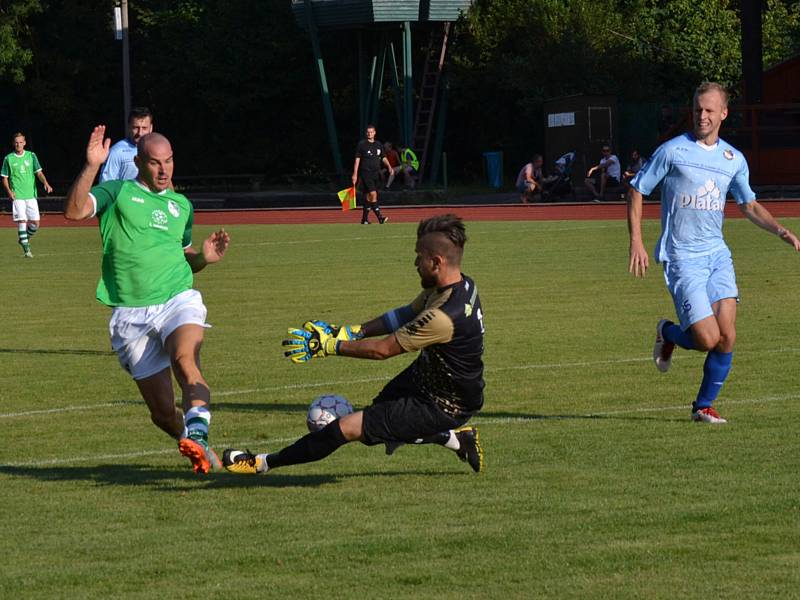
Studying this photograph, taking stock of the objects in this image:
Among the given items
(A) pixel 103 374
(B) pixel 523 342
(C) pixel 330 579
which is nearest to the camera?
(C) pixel 330 579

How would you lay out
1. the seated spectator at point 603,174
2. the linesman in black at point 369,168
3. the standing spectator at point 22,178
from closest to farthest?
the standing spectator at point 22,178 → the linesman in black at point 369,168 → the seated spectator at point 603,174

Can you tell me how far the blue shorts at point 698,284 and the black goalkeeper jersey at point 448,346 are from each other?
2488 millimetres

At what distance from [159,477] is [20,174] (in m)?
20.9

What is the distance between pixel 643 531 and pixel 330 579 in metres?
1.51

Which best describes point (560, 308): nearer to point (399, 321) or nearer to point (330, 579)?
point (399, 321)

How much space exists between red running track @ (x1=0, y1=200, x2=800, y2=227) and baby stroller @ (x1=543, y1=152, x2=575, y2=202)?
83.2 inches

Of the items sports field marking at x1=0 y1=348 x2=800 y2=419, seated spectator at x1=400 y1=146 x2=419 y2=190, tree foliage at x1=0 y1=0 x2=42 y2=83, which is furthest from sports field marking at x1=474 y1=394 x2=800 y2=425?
tree foliage at x1=0 y1=0 x2=42 y2=83

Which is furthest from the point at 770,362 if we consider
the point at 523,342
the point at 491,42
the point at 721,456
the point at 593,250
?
the point at 491,42

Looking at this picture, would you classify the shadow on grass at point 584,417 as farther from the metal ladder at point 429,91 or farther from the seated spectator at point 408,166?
the metal ladder at point 429,91

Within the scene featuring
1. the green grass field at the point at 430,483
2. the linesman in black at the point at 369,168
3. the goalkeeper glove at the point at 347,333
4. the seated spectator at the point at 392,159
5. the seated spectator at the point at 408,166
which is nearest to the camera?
the green grass field at the point at 430,483

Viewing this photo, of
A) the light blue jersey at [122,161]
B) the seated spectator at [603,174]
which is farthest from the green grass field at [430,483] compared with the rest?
the seated spectator at [603,174]

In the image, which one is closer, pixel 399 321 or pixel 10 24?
pixel 399 321

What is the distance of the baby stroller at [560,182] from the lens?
41375 mm

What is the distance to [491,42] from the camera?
1980 inches
